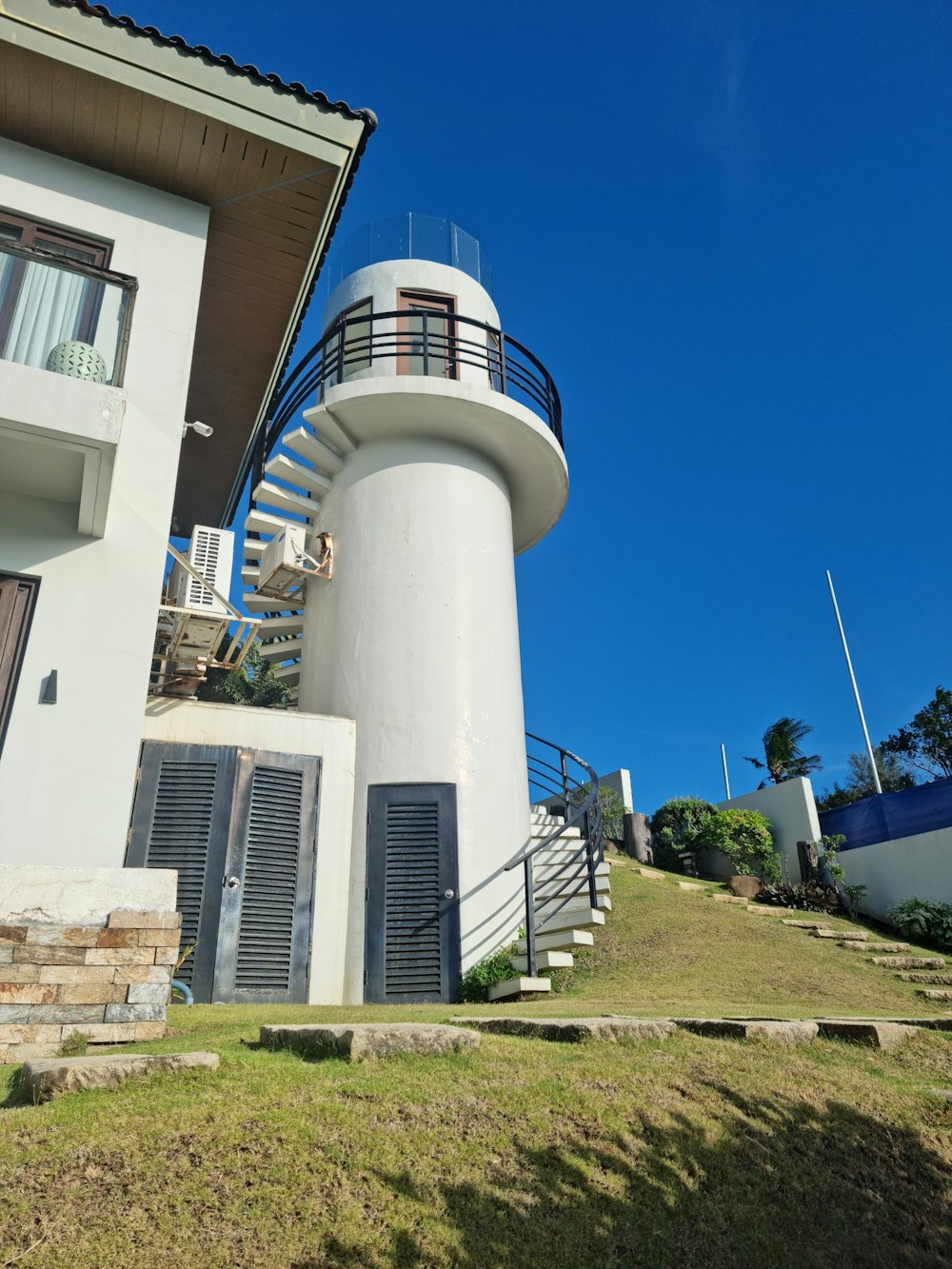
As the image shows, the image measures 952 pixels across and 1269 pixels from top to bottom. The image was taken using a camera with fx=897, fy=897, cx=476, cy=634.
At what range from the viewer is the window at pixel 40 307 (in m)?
6.45

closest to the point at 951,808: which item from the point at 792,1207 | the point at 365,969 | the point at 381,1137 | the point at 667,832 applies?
the point at 667,832

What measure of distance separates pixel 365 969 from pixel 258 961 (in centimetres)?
114

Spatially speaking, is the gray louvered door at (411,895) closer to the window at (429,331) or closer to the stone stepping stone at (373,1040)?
the stone stepping stone at (373,1040)

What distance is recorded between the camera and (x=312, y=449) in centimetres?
1220

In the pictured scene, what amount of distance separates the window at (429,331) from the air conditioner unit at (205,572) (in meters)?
4.15

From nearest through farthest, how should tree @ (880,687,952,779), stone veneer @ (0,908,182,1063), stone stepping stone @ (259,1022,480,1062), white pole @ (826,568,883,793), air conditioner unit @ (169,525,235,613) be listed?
stone stepping stone @ (259,1022,480,1062), stone veneer @ (0,908,182,1063), air conditioner unit @ (169,525,235,613), white pole @ (826,568,883,793), tree @ (880,687,952,779)

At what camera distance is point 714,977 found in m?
9.14

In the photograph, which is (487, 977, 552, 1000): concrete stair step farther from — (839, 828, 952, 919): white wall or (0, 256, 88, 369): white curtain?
(839, 828, 952, 919): white wall

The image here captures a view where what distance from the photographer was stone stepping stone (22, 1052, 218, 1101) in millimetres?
3656

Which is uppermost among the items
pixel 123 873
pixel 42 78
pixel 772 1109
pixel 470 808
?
pixel 42 78

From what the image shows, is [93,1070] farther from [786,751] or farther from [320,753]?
[786,751]

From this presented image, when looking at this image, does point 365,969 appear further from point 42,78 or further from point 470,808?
point 42,78

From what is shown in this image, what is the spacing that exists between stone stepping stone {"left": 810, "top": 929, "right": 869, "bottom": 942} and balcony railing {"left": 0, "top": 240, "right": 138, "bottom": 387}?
10827 millimetres

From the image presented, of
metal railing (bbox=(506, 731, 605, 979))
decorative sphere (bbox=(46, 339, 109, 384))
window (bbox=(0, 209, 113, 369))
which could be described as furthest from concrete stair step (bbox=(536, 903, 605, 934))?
window (bbox=(0, 209, 113, 369))
